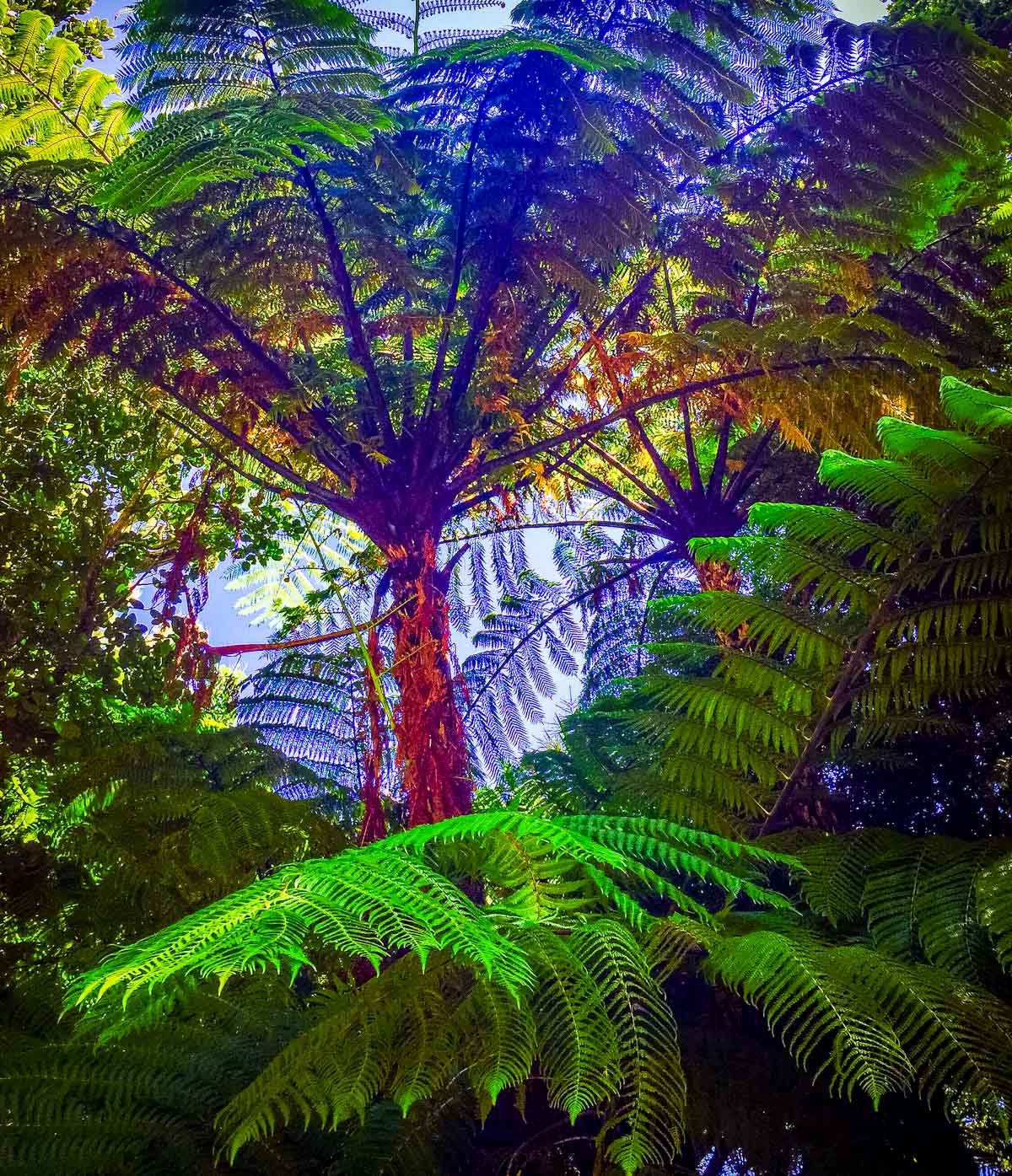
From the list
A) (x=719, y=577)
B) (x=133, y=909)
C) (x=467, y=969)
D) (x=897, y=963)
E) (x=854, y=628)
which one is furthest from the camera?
(x=719, y=577)

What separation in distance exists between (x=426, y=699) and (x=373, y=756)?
192 mm

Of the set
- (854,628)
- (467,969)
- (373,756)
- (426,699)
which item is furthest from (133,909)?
(854,628)

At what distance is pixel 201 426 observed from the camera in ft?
9.97


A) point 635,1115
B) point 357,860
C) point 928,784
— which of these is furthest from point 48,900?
point 928,784

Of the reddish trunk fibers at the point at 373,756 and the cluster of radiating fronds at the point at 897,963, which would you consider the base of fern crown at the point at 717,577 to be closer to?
the reddish trunk fibers at the point at 373,756

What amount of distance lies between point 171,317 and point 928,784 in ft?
7.59

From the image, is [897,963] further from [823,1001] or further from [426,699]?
[426,699]

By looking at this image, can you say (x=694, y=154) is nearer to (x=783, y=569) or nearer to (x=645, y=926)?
(x=783, y=569)

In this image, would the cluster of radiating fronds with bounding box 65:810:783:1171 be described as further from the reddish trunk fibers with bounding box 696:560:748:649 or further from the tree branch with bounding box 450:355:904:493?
the reddish trunk fibers with bounding box 696:560:748:649

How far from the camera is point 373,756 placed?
2.14 meters

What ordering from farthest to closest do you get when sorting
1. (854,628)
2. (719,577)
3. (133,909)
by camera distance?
(719,577)
(133,909)
(854,628)

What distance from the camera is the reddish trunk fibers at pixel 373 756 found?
202 cm

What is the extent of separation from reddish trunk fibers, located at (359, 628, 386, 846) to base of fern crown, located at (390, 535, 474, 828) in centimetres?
5

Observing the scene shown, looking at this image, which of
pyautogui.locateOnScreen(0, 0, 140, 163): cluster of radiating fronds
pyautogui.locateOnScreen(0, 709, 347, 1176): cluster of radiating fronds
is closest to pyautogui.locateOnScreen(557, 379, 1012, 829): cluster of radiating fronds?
pyautogui.locateOnScreen(0, 709, 347, 1176): cluster of radiating fronds
